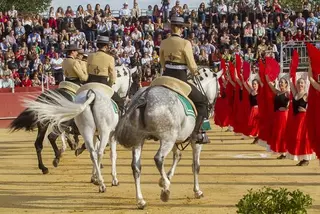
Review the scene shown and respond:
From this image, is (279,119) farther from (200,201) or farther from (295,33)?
(295,33)

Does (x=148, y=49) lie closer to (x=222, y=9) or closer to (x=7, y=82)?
(x=222, y=9)

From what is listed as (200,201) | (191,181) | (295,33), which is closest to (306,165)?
(191,181)

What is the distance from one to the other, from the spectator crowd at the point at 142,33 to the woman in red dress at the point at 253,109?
9.52 metres

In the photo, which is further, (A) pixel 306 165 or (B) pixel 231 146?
(B) pixel 231 146

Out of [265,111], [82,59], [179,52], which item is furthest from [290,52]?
[179,52]

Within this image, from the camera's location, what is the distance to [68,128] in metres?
14.4

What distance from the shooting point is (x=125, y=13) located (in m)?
36.9

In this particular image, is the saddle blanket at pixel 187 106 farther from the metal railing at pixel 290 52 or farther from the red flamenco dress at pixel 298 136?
the metal railing at pixel 290 52

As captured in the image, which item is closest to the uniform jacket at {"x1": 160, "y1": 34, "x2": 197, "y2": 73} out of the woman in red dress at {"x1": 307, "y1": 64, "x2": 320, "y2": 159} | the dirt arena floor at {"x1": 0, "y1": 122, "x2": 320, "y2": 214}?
the woman in red dress at {"x1": 307, "y1": 64, "x2": 320, "y2": 159}

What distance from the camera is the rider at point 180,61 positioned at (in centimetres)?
1132

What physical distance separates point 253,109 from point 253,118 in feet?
0.75

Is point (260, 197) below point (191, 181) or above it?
above

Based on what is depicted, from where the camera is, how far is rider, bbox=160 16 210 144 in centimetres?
1132

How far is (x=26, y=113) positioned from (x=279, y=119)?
16.1 feet
